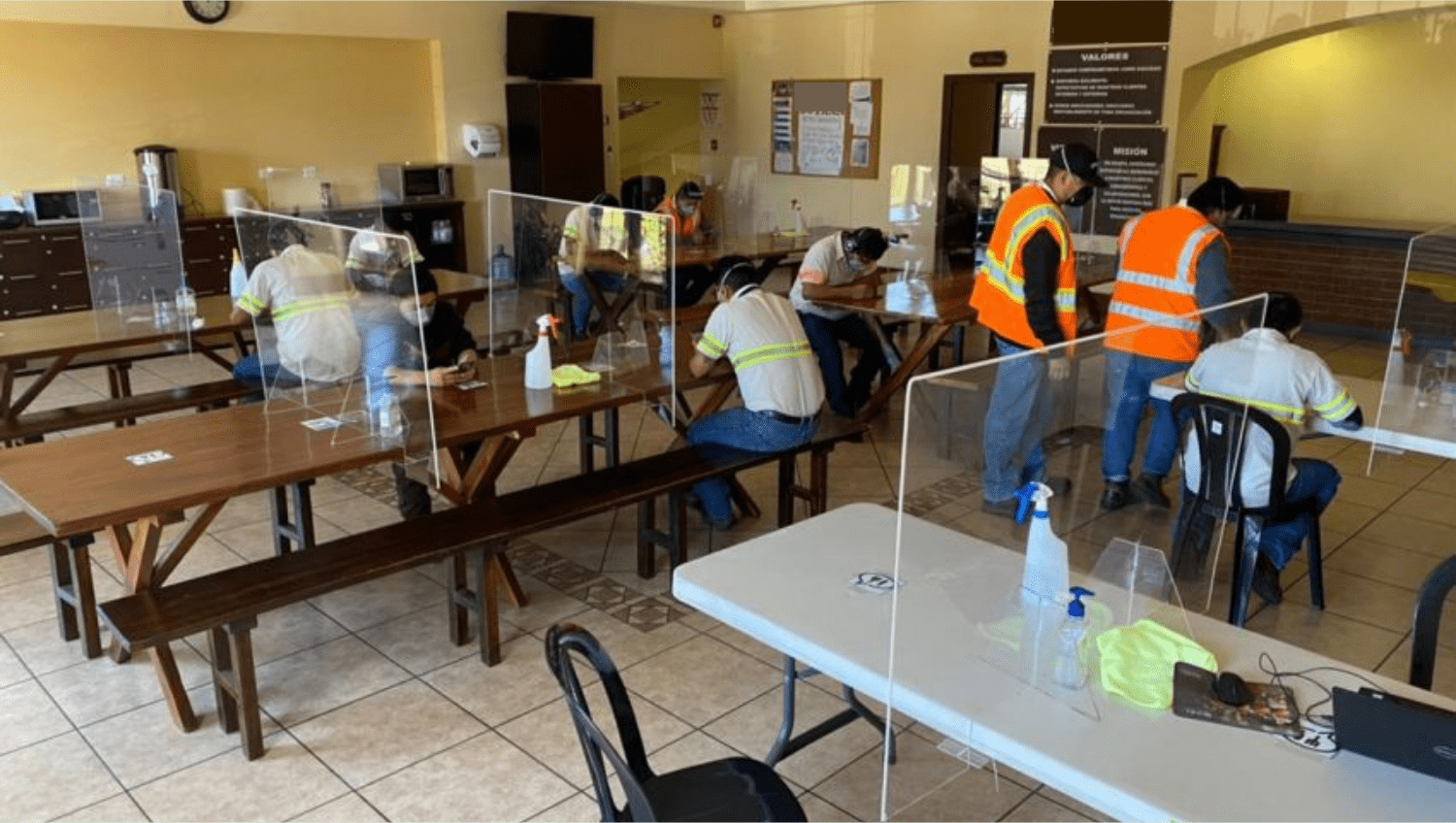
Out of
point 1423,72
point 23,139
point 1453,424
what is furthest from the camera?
point 1423,72

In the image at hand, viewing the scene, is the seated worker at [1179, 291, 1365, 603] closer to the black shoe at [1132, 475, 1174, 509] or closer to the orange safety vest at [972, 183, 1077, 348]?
the black shoe at [1132, 475, 1174, 509]

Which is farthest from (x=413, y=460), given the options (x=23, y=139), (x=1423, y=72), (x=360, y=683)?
(x=1423, y=72)

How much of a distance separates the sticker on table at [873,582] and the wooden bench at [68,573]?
2.36m

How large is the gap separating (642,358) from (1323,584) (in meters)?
2.65

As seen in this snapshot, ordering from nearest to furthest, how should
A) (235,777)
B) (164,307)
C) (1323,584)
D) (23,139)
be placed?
(235,777) → (1323,584) → (164,307) → (23,139)

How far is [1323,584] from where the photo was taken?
385 centimetres

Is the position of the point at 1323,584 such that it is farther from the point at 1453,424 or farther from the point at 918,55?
the point at 918,55

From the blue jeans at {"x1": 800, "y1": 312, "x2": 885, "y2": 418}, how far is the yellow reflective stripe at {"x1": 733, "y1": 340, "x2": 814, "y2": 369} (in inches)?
71.1

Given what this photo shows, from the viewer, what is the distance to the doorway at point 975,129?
8.24 meters

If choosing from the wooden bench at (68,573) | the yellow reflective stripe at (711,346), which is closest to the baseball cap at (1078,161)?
the yellow reflective stripe at (711,346)

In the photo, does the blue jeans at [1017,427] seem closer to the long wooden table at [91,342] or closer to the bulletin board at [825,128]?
the long wooden table at [91,342]

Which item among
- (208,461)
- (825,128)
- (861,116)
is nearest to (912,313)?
(208,461)

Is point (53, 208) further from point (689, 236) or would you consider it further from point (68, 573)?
point (68, 573)

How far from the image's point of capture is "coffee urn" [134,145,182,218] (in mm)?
7527
